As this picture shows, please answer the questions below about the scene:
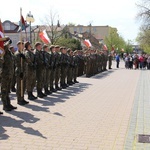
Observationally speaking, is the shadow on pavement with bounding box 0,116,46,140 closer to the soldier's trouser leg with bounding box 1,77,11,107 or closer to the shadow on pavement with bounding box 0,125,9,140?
the shadow on pavement with bounding box 0,125,9,140

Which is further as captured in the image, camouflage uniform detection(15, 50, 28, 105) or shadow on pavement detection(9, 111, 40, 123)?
camouflage uniform detection(15, 50, 28, 105)

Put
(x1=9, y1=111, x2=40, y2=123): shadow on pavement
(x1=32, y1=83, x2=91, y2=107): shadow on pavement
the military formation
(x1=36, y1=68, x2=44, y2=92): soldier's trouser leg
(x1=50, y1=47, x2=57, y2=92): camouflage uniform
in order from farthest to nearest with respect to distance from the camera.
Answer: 1. (x1=50, y1=47, x2=57, y2=92): camouflage uniform
2. (x1=36, y1=68, x2=44, y2=92): soldier's trouser leg
3. (x1=32, y1=83, x2=91, y2=107): shadow on pavement
4. the military formation
5. (x1=9, y1=111, x2=40, y2=123): shadow on pavement

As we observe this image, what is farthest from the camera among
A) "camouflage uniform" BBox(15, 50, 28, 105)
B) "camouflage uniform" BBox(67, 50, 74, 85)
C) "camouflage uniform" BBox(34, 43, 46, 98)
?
"camouflage uniform" BBox(67, 50, 74, 85)

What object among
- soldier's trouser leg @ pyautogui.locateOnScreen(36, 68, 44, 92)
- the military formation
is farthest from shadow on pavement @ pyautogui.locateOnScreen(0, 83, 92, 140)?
soldier's trouser leg @ pyautogui.locateOnScreen(36, 68, 44, 92)

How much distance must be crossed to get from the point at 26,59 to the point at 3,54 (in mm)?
2171

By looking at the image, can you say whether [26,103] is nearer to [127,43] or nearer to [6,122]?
[6,122]

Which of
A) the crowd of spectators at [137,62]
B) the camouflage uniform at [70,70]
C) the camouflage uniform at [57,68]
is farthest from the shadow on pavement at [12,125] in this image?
the crowd of spectators at [137,62]

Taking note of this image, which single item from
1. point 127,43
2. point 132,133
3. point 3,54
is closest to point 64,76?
point 3,54

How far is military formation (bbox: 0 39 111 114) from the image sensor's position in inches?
337

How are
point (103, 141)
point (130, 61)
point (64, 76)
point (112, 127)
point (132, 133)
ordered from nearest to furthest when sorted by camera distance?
point (103, 141) < point (132, 133) < point (112, 127) < point (64, 76) < point (130, 61)

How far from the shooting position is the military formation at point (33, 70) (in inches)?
337

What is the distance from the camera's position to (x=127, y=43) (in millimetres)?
124938

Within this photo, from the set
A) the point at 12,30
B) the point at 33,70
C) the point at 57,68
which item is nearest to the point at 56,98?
the point at 33,70

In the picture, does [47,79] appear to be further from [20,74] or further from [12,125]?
[12,125]
